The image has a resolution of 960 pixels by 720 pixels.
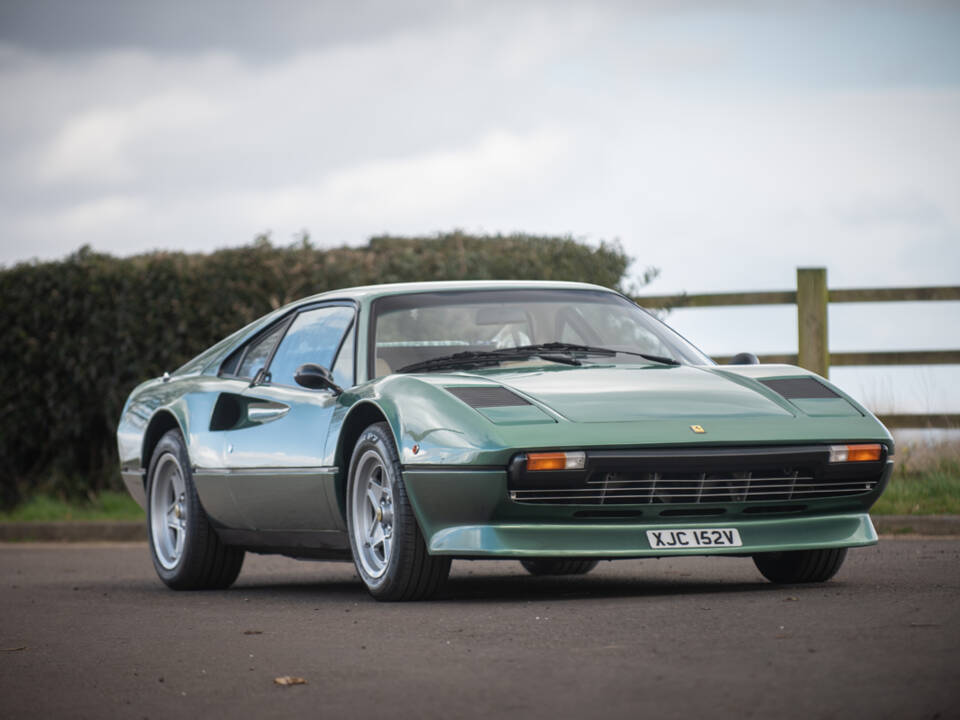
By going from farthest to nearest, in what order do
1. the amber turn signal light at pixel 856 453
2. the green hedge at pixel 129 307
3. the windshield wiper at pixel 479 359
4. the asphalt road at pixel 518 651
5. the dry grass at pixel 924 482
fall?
the green hedge at pixel 129 307 < the dry grass at pixel 924 482 < the windshield wiper at pixel 479 359 < the amber turn signal light at pixel 856 453 < the asphalt road at pixel 518 651

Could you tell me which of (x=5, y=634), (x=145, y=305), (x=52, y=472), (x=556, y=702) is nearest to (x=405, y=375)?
(x=5, y=634)

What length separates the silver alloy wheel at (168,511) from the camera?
8.84 meters

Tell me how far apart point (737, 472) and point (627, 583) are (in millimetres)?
1527

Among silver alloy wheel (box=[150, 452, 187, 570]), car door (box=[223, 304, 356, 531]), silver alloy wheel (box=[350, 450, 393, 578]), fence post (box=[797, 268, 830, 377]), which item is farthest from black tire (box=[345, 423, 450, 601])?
fence post (box=[797, 268, 830, 377])

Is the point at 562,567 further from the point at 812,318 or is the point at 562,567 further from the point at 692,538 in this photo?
the point at 812,318

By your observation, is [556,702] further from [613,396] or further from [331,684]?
[613,396]

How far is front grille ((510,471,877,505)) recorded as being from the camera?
6.32 meters

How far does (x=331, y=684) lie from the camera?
4.66 meters

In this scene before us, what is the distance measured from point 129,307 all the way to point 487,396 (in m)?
8.56

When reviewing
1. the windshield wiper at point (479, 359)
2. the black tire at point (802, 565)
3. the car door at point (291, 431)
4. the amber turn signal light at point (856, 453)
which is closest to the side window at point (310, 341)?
the car door at point (291, 431)

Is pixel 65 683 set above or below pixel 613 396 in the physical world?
below

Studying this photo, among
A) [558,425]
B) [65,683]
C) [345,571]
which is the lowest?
[345,571]

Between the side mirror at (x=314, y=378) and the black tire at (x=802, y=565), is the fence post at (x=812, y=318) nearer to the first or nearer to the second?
the black tire at (x=802, y=565)

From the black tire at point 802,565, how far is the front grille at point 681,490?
0.49 m
